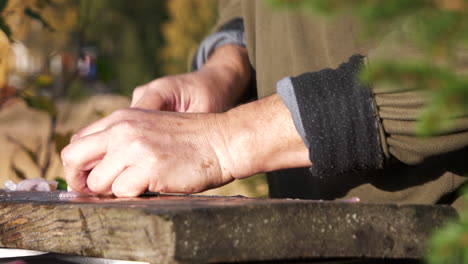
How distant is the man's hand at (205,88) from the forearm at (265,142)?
1.62ft

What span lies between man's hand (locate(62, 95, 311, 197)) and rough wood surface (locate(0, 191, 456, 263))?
271mm

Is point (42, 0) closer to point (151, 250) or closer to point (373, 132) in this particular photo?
point (373, 132)

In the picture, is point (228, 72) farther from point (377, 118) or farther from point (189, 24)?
point (189, 24)

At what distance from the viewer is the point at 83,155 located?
4.35ft

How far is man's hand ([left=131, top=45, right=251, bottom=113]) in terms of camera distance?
5.95 ft

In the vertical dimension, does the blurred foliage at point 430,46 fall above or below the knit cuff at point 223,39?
below

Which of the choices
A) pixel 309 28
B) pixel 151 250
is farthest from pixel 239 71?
pixel 151 250

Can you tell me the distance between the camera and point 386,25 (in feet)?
1.37

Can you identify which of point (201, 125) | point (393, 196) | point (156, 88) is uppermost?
point (156, 88)

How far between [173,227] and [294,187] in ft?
3.56

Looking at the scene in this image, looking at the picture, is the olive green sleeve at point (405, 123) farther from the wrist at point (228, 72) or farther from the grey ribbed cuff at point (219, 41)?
the grey ribbed cuff at point (219, 41)

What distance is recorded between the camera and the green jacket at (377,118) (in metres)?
1.20

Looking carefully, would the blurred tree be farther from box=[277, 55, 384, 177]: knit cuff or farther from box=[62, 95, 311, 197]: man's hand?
box=[277, 55, 384, 177]: knit cuff

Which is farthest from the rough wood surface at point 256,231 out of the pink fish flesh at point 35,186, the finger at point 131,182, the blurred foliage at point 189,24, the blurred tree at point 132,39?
the blurred tree at point 132,39
